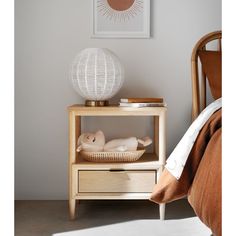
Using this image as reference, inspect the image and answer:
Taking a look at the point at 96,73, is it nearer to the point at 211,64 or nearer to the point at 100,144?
the point at 100,144

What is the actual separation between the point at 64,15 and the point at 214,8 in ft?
3.27

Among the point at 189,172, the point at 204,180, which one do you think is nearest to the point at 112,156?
the point at 189,172

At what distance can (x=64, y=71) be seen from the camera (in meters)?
2.98

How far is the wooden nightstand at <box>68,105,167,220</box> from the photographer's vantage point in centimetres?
253

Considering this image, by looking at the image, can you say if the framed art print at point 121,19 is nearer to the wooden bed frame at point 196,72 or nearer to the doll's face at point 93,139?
the wooden bed frame at point 196,72

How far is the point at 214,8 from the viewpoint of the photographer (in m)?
3.00

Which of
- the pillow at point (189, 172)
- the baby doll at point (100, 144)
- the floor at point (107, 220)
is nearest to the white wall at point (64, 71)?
the floor at point (107, 220)

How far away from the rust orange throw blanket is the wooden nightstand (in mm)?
505

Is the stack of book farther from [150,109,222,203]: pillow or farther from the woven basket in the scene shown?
[150,109,222,203]: pillow

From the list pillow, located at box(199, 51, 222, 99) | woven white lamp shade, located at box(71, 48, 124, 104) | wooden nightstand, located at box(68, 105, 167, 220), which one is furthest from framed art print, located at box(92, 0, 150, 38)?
wooden nightstand, located at box(68, 105, 167, 220)

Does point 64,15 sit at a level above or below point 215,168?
above
